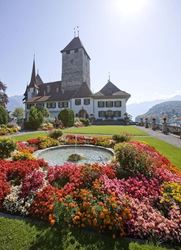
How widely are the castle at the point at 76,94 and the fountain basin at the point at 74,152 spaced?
3329 cm

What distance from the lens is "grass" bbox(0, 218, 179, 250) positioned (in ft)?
11.0

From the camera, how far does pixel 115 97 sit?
144ft

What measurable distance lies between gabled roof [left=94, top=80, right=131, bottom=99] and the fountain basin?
110ft

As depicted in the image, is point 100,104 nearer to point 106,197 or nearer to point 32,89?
point 32,89

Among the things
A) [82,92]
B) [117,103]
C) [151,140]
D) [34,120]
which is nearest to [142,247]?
[151,140]

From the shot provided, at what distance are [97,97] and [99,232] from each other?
41.8 metres

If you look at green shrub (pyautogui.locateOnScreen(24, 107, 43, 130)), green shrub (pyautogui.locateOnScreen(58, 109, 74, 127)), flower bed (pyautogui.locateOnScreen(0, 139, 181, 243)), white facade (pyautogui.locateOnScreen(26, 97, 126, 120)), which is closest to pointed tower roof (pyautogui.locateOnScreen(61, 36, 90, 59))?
white facade (pyautogui.locateOnScreen(26, 97, 126, 120))

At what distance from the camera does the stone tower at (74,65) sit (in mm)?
50906

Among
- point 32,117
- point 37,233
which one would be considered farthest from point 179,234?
point 32,117

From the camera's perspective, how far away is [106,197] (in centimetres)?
438

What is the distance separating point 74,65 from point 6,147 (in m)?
46.0

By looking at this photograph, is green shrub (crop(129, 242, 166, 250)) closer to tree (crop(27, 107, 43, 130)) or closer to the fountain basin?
the fountain basin

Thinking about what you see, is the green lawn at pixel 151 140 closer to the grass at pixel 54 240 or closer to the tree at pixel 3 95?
the grass at pixel 54 240

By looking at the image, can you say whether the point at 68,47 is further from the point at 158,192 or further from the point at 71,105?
the point at 158,192
